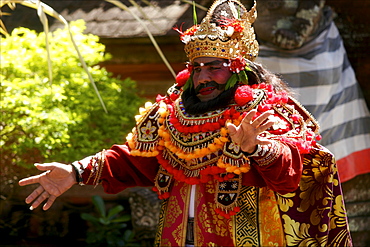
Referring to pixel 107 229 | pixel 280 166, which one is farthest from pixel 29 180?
pixel 107 229

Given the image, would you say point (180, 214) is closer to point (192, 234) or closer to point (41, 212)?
point (192, 234)

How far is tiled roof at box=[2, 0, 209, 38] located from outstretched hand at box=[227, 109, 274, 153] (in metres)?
3.21

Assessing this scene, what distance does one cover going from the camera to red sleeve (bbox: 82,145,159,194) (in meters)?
3.45

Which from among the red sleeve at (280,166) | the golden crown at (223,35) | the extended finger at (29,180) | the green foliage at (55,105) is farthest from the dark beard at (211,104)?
the green foliage at (55,105)

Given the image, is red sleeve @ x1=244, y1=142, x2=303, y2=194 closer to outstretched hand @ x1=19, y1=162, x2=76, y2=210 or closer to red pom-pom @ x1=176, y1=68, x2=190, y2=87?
red pom-pom @ x1=176, y1=68, x2=190, y2=87

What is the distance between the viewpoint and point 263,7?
5555mm

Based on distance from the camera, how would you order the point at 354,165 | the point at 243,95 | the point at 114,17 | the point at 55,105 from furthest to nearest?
the point at 114,17, the point at 354,165, the point at 55,105, the point at 243,95

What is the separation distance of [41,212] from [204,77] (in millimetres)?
3372

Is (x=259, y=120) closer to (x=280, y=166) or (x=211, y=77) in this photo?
(x=280, y=166)

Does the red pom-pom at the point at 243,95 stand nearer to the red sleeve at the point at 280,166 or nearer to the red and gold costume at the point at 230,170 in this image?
the red and gold costume at the point at 230,170

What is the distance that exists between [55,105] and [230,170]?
2.47 metres

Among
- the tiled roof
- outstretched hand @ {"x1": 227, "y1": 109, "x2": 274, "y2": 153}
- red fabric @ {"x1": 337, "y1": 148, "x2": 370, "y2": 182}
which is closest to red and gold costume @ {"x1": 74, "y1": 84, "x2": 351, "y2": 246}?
outstretched hand @ {"x1": 227, "y1": 109, "x2": 274, "y2": 153}

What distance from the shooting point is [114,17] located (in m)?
6.55

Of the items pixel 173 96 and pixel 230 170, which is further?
pixel 173 96
